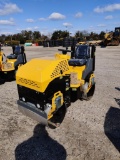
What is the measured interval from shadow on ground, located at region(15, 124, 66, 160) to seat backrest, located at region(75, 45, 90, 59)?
2894 millimetres

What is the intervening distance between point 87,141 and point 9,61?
5.53 m

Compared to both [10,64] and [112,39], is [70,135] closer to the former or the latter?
[10,64]

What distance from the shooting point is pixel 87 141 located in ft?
11.1

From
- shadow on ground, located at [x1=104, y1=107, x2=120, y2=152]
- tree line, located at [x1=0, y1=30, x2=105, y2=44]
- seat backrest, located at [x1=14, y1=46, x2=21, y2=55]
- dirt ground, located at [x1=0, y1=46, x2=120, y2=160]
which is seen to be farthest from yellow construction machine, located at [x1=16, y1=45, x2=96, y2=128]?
tree line, located at [x1=0, y1=30, x2=105, y2=44]

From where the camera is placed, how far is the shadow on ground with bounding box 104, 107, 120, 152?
133 inches

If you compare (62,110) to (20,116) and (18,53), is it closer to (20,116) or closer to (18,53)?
(20,116)

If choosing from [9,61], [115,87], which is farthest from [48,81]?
[9,61]

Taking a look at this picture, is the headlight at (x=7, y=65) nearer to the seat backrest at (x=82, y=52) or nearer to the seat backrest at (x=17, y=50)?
the seat backrest at (x=17, y=50)

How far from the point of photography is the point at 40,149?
321cm

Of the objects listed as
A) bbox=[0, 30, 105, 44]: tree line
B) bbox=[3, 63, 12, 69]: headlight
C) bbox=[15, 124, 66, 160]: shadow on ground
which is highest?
bbox=[0, 30, 105, 44]: tree line

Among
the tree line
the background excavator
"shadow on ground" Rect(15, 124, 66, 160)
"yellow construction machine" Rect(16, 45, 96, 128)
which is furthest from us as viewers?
the tree line

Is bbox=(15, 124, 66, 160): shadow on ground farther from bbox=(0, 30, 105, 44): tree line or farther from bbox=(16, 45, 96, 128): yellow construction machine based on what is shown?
bbox=(0, 30, 105, 44): tree line

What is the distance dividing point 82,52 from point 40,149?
Result: 3434 mm

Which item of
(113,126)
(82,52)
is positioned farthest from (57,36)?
(113,126)
